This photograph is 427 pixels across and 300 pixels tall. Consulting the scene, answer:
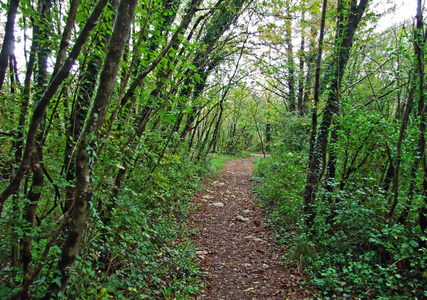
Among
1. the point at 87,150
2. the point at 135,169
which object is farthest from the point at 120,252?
the point at 87,150

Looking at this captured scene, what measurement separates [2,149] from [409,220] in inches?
259

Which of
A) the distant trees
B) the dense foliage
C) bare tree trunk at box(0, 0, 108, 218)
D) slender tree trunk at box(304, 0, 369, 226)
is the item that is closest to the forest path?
the dense foliage

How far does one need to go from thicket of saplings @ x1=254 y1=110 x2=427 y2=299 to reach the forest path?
0.43 meters

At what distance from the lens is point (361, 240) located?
430cm

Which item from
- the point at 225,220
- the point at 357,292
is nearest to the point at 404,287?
the point at 357,292

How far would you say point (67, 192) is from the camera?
319cm

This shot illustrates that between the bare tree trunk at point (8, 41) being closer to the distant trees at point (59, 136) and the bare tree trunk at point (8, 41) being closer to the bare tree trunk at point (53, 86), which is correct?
the distant trees at point (59, 136)

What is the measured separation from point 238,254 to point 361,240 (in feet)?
8.10

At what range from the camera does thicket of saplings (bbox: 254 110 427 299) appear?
11.4 feet

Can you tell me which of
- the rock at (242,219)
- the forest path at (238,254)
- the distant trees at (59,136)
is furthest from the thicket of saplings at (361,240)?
the distant trees at (59,136)

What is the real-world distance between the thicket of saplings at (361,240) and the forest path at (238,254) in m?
0.43

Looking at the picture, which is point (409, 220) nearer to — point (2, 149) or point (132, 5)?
point (132, 5)

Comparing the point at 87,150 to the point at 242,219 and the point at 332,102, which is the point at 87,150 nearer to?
the point at 332,102

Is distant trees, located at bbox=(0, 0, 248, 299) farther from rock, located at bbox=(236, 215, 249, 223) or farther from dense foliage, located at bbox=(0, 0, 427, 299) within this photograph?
rock, located at bbox=(236, 215, 249, 223)
